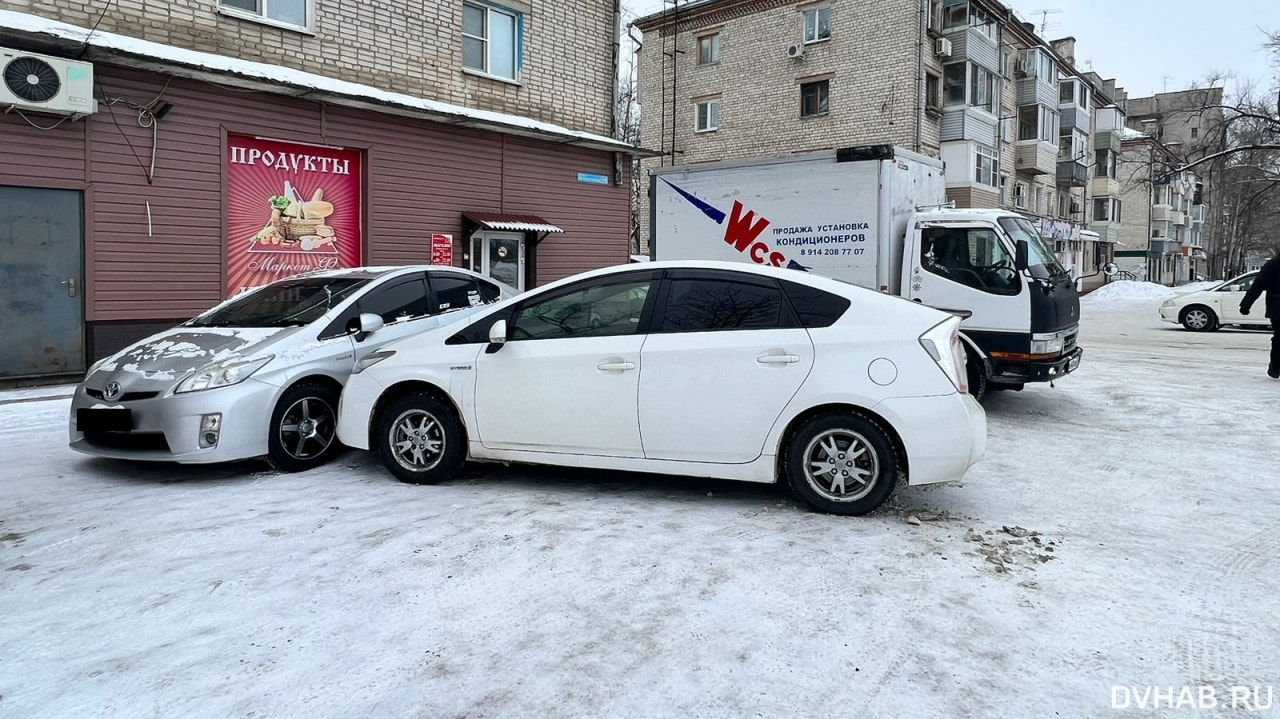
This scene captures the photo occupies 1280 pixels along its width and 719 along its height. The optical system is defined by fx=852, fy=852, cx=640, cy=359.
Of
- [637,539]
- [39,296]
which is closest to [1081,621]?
[637,539]

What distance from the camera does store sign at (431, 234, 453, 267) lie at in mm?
14484

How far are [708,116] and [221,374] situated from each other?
1199 inches

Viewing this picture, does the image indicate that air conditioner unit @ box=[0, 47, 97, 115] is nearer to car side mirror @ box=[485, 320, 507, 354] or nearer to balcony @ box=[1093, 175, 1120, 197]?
car side mirror @ box=[485, 320, 507, 354]

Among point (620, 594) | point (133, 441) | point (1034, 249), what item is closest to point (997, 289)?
point (1034, 249)

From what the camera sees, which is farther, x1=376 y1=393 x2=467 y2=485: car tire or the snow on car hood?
the snow on car hood

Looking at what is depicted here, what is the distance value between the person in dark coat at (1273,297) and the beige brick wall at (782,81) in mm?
17881

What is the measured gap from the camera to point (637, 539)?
464 cm

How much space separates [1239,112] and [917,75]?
1050cm

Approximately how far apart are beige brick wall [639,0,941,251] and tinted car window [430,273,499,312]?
21.9 meters

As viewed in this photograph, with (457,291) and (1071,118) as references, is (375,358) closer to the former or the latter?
(457,291)

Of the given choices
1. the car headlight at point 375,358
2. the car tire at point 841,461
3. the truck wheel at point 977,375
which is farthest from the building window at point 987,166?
the car headlight at point 375,358

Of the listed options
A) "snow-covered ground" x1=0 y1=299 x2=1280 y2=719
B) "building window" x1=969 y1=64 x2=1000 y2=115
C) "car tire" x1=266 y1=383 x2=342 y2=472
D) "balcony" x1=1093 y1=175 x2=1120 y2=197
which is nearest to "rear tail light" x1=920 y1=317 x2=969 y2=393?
"snow-covered ground" x1=0 y1=299 x2=1280 y2=719

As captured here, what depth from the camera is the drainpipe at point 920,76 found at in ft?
94.0

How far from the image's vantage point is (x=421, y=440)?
19.1ft
